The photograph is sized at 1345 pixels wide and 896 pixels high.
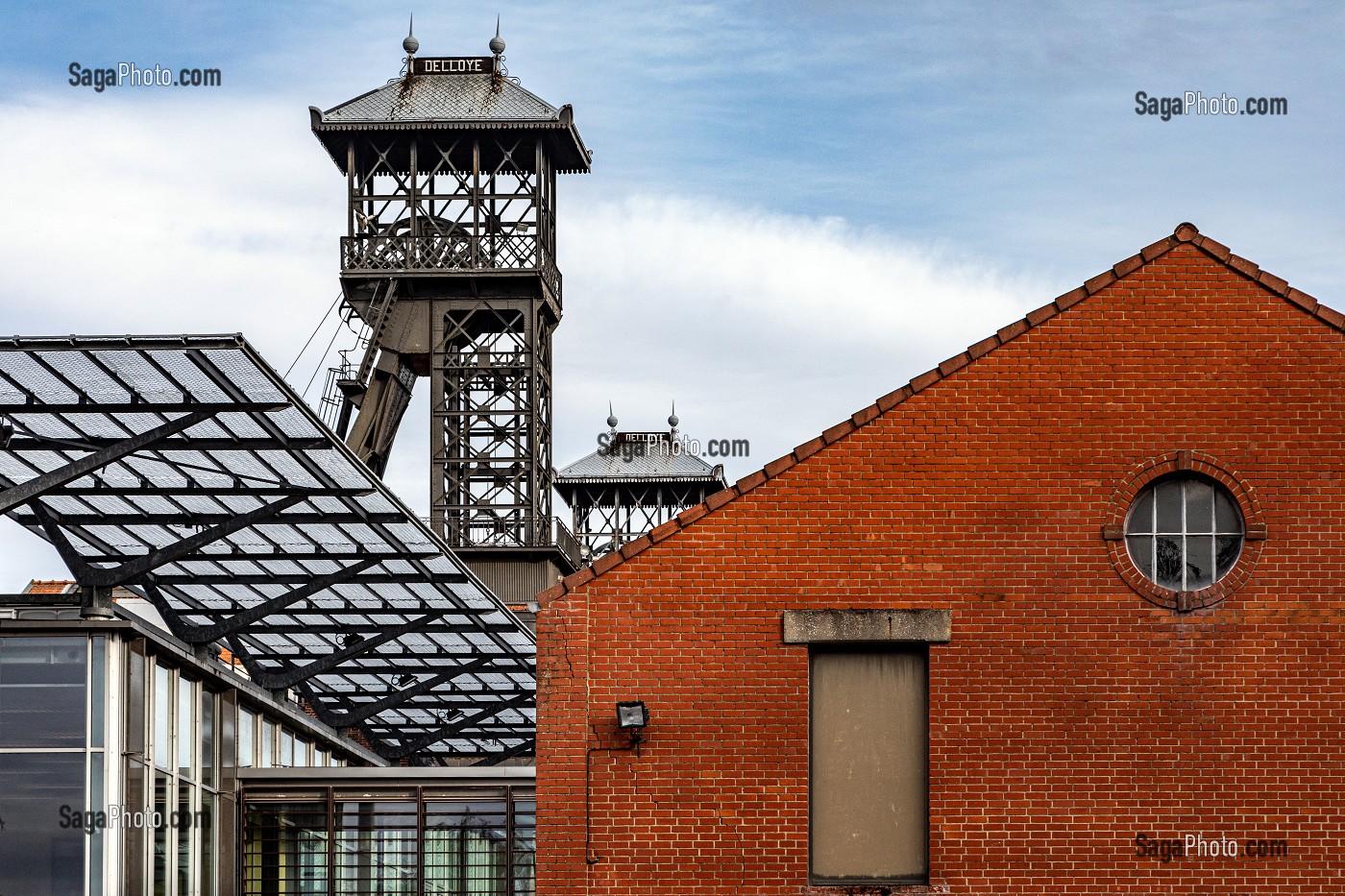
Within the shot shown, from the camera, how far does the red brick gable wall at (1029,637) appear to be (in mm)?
20000

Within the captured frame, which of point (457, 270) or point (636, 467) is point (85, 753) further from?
point (636, 467)

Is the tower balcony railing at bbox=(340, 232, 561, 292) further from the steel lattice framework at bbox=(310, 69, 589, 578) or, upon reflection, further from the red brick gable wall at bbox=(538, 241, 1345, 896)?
the red brick gable wall at bbox=(538, 241, 1345, 896)

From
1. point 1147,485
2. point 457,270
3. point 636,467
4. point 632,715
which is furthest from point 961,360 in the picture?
point 636,467

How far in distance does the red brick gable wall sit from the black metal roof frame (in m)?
5.29

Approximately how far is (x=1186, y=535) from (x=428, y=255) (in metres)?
40.7

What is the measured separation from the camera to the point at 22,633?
25.4 meters

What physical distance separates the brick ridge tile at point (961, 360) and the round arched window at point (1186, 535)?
1857 mm

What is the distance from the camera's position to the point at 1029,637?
20.2 m

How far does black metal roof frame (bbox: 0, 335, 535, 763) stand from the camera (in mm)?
23219

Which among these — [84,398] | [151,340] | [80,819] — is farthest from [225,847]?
[151,340]

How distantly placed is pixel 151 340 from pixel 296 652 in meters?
15.1

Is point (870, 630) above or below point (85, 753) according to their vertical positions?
above

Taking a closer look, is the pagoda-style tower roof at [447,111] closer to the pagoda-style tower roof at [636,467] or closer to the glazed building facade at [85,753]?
the pagoda-style tower roof at [636,467]

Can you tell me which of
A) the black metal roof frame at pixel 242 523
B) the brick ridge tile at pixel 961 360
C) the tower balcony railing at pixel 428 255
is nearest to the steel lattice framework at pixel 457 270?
the tower balcony railing at pixel 428 255
